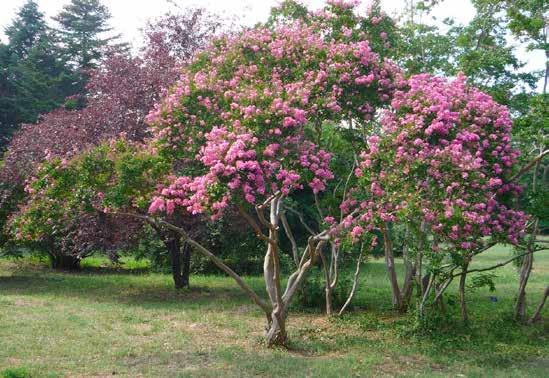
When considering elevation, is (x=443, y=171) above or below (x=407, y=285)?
above

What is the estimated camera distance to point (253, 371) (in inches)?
267

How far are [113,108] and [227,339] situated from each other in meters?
6.05

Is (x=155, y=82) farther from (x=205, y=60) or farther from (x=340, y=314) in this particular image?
(x=340, y=314)

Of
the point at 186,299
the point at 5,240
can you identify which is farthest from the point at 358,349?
the point at 5,240

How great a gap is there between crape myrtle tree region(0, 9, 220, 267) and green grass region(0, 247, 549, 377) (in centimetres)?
207

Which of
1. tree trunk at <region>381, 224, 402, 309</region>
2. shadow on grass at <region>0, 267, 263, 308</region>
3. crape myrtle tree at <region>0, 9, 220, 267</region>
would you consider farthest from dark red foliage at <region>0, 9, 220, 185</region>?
tree trunk at <region>381, 224, 402, 309</region>

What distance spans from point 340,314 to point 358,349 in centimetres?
262

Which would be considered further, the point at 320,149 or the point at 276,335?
the point at 276,335

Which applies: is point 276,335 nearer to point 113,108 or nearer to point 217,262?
point 217,262

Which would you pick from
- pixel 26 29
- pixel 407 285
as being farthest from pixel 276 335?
pixel 26 29

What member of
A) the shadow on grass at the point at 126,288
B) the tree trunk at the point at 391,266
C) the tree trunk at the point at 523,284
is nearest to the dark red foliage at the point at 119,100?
the shadow on grass at the point at 126,288

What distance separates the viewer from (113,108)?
41.4 ft

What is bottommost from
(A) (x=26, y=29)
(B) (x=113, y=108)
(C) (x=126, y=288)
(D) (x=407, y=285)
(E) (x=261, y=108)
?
(C) (x=126, y=288)

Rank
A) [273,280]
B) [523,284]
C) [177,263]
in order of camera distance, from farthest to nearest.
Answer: [177,263] → [523,284] → [273,280]
